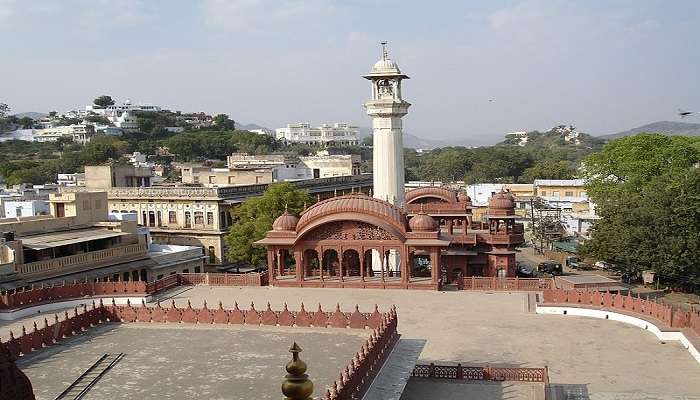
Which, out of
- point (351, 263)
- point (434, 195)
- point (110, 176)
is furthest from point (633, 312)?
point (110, 176)

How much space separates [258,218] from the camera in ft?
128

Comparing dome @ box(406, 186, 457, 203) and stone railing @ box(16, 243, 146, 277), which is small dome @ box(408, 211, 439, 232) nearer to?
dome @ box(406, 186, 457, 203)

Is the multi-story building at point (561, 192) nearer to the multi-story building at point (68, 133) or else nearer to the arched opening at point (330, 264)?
Answer: the arched opening at point (330, 264)

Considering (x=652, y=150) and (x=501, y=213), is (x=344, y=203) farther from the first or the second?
(x=652, y=150)

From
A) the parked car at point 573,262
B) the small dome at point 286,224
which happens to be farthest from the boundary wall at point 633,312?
the parked car at point 573,262

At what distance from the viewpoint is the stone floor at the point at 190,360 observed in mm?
14047

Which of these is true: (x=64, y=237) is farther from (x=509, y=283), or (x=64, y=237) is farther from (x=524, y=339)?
(x=524, y=339)

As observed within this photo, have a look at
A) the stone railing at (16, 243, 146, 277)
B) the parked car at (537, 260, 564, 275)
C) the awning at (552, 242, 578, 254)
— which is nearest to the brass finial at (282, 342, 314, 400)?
the stone railing at (16, 243, 146, 277)

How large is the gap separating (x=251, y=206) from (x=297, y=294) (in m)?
14.3

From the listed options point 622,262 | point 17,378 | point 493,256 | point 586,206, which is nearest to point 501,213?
point 493,256

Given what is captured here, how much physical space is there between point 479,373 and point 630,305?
7.88m

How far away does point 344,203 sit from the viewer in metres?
27.8

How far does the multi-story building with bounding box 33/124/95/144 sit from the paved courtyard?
136610 mm

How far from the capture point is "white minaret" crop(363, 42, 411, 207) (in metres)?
38.1
